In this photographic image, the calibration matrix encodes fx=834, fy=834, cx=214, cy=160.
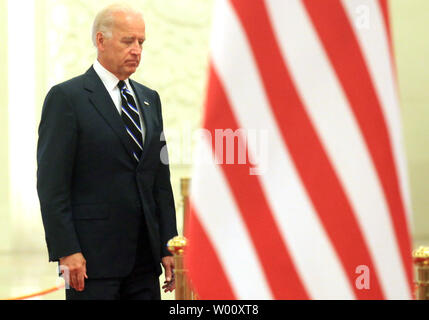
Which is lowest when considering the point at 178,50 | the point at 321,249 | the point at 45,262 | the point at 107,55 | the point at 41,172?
the point at 45,262

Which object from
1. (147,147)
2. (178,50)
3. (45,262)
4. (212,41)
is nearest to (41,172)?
(147,147)

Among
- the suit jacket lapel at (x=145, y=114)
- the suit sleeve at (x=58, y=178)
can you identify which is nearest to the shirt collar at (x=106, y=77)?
the suit jacket lapel at (x=145, y=114)

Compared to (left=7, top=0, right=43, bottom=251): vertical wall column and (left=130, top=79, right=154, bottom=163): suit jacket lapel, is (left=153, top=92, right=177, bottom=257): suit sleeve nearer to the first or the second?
(left=130, top=79, right=154, bottom=163): suit jacket lapel

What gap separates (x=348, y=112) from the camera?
1.38 meters

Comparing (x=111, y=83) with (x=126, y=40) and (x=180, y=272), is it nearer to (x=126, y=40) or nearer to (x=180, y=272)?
(x=126, y=40)

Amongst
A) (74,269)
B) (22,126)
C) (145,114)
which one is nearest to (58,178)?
(74,269)

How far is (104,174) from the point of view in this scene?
2965mm

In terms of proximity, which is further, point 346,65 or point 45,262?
point 45,262

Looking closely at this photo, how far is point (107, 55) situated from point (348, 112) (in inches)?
71.3

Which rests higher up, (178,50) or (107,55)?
(178,50)

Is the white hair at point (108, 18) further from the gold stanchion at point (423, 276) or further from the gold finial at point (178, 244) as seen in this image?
the gold stanchion at point (423, 276)

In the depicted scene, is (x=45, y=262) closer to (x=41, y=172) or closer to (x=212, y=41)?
(x=41, y=172)

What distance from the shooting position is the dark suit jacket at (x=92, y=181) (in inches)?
114

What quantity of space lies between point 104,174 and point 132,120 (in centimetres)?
23
